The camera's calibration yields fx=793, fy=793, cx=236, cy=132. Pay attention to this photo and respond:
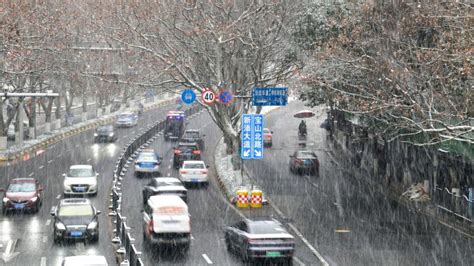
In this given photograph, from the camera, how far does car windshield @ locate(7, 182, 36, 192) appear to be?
3531 centimetres

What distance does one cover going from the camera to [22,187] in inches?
1398

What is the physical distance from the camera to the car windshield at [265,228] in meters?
25.9

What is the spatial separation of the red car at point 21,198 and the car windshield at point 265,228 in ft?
42.1

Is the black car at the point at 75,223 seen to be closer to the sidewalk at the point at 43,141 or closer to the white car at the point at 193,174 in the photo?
the white car at the point at 193,174

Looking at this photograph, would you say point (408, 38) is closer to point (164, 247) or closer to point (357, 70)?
point (357, 70)

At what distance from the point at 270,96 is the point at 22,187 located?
12347 mm

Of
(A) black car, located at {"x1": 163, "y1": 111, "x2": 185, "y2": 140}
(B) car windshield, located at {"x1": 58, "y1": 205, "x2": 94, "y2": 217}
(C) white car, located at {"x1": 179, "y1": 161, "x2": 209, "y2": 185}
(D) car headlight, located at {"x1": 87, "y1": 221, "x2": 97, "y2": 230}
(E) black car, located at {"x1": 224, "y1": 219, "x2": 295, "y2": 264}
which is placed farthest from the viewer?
(A) black car, located at {"x1": 163, "y1": 111, "x2": 185, "y2": 140}

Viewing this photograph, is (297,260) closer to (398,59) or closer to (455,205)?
(398,59)

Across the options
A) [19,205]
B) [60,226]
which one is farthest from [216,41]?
[60,226]

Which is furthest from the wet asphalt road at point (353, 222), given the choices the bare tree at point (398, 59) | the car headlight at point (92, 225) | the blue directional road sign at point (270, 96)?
the car headlight at point (92, 225)

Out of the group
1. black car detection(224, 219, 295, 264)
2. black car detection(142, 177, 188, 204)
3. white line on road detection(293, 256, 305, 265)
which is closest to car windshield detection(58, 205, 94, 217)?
black car detection(142, 177, 188, 204)

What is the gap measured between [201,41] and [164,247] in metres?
19.3

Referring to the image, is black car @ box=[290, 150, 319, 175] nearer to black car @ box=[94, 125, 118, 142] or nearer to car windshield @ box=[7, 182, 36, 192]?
car windshield @ box=[7, 182, 36, 192]

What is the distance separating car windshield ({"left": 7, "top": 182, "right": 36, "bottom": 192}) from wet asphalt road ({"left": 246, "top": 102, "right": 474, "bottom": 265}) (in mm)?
11568
